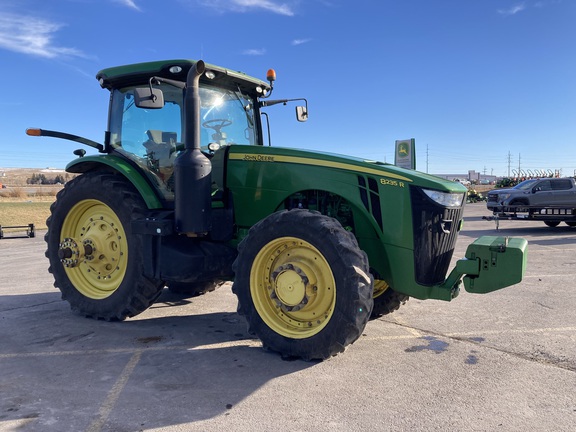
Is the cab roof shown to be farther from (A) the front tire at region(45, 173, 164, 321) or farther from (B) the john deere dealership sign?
(B) the john deere dealership sign

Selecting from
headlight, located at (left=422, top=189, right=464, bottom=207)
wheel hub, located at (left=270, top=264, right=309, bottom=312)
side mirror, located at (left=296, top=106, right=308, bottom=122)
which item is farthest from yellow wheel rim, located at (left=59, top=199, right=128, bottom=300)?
headlight, located at (left=422, top=189, right=464, bottom=207)

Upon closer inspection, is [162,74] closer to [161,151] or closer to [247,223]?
[161,151]

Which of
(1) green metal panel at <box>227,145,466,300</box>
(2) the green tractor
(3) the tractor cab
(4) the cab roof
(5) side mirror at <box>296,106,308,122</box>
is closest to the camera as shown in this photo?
(2) the green tractor

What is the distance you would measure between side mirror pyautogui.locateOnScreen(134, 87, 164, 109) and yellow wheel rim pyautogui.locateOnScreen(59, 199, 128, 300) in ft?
4.84

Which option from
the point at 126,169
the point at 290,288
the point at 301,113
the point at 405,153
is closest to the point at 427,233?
the point at 290,288

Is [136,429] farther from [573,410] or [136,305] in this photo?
[573,410]

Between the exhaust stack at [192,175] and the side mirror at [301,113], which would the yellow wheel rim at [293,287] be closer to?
the exhaust stack at [192,175]

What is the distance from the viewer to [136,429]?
2.82 metres

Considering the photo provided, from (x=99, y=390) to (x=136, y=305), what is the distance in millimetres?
1535

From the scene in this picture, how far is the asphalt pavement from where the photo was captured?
2934mm

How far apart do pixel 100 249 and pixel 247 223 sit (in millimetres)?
1756

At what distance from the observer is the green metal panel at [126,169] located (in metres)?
4.88

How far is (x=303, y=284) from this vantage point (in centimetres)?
387

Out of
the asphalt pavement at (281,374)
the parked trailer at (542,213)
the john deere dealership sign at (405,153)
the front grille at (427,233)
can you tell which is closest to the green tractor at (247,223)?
the front grille at (427,233)
